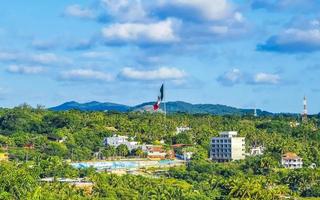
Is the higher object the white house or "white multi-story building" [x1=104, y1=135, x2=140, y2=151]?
"white multi-story building" [x1=104, y1=135, x2=140, y2=151]

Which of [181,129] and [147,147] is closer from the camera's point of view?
[147,147]

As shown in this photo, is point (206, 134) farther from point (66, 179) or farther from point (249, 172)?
point (66, 179)

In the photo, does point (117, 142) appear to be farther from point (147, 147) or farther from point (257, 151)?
point (257, 151)

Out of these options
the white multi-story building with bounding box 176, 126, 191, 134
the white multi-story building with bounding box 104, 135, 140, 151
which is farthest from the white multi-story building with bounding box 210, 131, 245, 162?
the white multi-story building with bounding box 176, 126, 191, 134

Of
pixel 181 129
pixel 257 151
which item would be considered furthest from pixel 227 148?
pixel 181 129

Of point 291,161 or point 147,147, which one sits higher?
point 147,147

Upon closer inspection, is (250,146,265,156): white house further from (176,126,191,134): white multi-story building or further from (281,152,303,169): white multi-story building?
(176,126,191,134): white multi-story building

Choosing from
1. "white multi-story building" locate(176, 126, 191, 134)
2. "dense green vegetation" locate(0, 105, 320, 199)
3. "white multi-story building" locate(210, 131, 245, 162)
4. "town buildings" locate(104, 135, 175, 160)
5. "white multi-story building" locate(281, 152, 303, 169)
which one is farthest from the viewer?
"white multi-story building" locate(176, 126, 191, 134)
